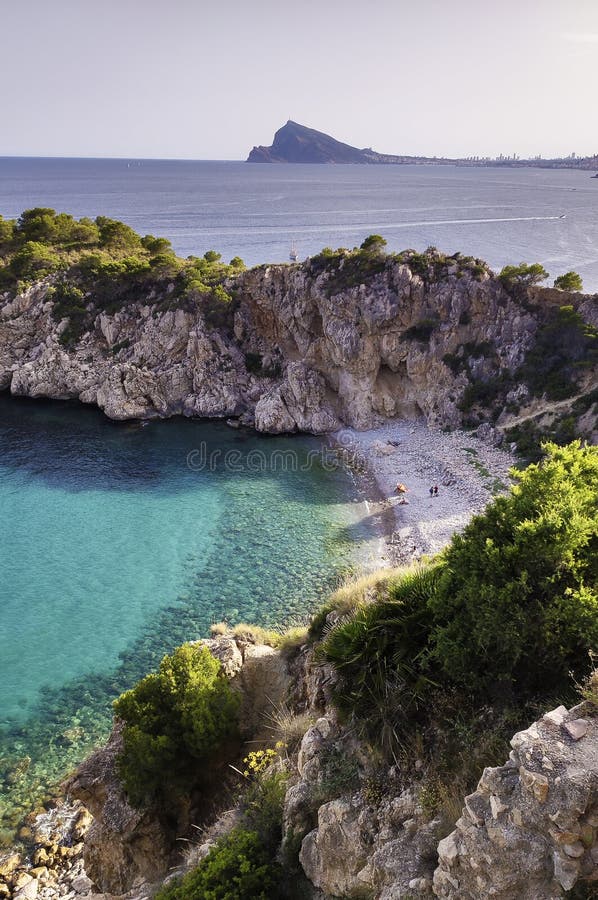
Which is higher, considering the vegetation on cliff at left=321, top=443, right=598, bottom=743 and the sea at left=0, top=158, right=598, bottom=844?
the vegetation on cliff at left=321, top=443, right=598, bottom=743

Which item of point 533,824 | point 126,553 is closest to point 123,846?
point 533,824

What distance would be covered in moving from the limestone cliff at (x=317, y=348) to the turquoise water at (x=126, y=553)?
421 centimetres

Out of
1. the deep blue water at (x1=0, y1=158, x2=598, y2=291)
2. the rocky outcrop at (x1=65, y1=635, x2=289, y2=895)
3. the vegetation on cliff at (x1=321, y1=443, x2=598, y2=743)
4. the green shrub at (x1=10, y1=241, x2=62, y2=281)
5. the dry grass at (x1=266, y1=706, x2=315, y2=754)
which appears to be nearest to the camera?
the vegetation on cliff at (x1=321, y1=443, x2=598, y2=743)

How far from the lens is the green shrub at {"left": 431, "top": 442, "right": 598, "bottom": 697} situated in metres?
7.61

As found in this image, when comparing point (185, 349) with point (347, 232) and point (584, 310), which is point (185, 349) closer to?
point (584, 310)

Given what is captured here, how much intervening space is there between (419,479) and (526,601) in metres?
24.1

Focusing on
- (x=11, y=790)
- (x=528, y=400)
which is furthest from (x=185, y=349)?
(x=11, y=790)

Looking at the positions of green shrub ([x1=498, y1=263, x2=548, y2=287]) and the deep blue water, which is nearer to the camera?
green shrub ([x1=498, y1=263, x2=548, y2=287])

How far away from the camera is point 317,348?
4225 centimetres

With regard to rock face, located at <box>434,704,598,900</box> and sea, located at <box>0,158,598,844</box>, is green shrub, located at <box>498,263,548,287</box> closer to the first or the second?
sea, located at <box>0,158,598,844</box>

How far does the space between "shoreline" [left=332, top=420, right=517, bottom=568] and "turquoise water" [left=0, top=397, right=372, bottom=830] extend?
1524 millimetres

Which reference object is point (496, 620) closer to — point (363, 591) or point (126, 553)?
point (363, 591)

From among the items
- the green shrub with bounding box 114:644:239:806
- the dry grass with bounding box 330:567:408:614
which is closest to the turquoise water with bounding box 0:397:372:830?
the green shrub with bounding box 114:644:239:806

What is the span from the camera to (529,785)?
5527mm
